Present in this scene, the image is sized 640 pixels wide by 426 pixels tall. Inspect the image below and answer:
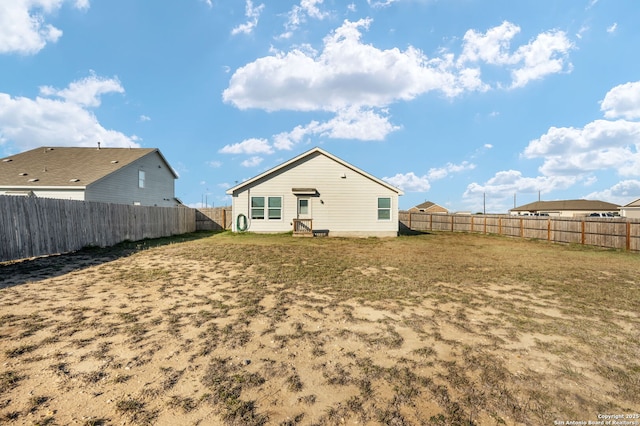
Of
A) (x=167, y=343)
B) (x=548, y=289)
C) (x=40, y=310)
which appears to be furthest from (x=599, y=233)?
(x=40, y=310)

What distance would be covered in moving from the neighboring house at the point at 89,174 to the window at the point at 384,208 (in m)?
17.6

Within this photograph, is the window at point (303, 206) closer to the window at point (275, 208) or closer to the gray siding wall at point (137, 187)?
the window at point (275, 208)

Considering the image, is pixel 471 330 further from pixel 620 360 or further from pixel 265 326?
pixel 265 326

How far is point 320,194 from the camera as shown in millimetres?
19172

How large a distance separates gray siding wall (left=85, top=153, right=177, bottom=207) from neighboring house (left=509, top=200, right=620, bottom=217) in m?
53.1

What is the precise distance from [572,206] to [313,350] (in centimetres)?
6193

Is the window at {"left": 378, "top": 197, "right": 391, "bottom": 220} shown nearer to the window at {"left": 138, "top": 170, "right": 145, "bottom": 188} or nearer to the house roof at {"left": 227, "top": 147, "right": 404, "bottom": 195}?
the house roof at {"left": 227, "top": 147, "right": 404, "bottom": 195}

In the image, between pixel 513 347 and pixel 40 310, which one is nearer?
pixel 513 347

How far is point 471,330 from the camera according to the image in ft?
14.7

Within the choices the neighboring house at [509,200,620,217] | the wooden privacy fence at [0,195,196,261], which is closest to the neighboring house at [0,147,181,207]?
Result: the wooden privacy fence at [0,195,196,261]

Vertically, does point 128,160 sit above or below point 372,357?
above

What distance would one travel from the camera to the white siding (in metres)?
19.1

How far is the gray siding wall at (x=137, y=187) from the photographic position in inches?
755

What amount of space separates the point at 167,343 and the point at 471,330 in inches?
168
